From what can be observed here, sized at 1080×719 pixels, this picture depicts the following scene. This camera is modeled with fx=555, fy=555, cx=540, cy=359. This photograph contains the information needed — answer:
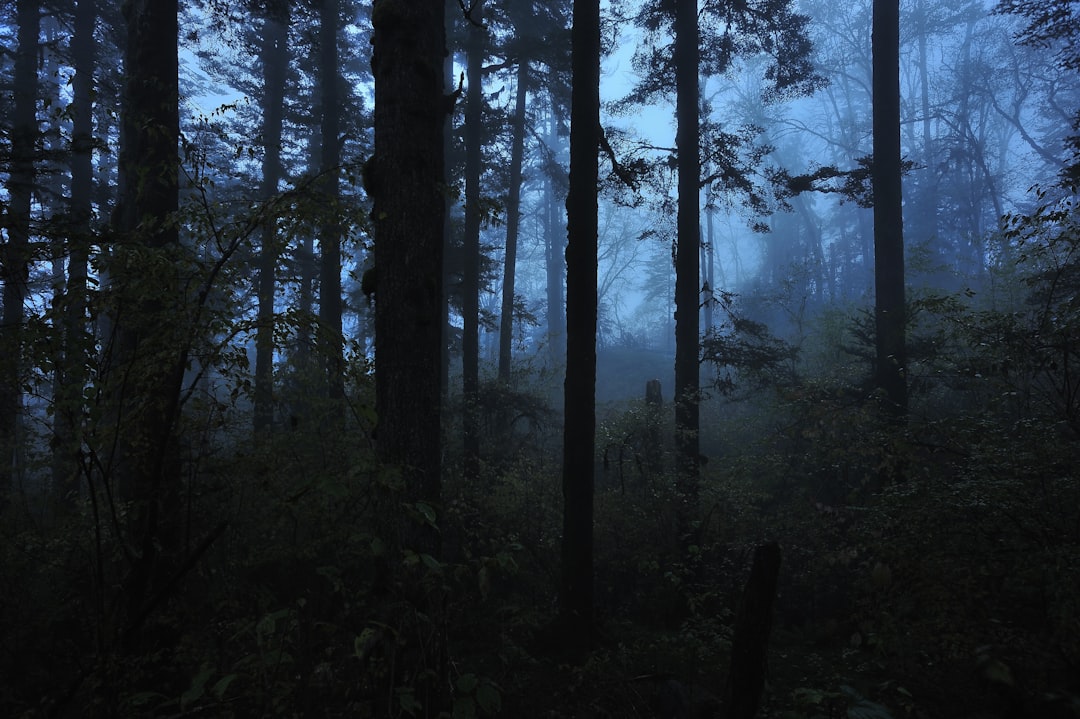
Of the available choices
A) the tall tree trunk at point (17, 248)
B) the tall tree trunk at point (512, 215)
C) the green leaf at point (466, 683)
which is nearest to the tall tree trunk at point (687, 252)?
the green leaf at point (466, 683)

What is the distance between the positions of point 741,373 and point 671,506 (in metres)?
4.72

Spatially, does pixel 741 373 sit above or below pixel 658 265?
below

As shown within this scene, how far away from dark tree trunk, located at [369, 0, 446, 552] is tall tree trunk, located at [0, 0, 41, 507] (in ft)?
8.12

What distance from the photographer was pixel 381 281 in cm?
498

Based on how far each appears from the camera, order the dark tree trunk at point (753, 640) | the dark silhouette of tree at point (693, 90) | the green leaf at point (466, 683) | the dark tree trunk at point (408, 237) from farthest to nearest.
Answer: the dark silhouette of tree at point (693, 90), the dark tree trunk at point (408, 237), the dark tree trunk at point (753, 640), the green leaf at point (466, 683)

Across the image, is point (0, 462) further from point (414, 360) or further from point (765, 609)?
point (765, 609)

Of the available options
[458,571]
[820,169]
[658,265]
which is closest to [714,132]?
[820,169]

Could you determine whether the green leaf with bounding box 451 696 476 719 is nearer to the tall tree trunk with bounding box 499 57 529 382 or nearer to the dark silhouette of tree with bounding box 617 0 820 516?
the dark silhouette of tree with bounding box 617 0 820 516

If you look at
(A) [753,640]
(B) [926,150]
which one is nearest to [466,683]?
(A) [753,640]

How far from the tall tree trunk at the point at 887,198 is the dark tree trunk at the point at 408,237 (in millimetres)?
10165

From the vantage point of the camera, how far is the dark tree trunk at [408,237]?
481 cm

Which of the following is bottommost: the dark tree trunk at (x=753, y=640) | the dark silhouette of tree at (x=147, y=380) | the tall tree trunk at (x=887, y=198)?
the dark tree trunk at (x=753, y=640)

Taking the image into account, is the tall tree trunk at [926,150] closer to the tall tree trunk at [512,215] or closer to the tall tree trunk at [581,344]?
the tall tree trunk at [512,215]

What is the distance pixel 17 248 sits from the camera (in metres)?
3.94
